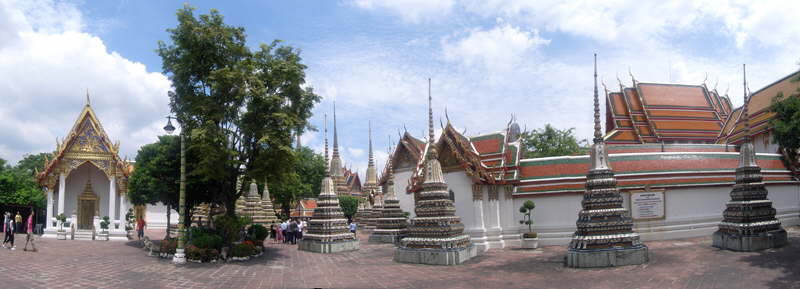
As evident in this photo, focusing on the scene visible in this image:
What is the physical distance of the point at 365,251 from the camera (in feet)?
74.4

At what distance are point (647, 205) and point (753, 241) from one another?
21.7 feet

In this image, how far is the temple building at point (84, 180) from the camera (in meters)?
27.9

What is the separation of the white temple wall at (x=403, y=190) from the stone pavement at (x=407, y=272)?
10505 mm

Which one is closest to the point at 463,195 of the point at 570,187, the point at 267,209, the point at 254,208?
the point at 570,187

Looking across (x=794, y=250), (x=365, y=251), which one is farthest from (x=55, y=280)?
(x=794, y=250)

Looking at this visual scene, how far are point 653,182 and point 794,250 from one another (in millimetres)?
7264

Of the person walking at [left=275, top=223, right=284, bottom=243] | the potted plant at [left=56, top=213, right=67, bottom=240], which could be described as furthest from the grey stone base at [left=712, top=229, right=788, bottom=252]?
the potted plant at [left=56, top=213, right=67, bottom=240]

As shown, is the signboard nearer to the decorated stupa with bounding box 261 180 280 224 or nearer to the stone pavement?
the stone pavement

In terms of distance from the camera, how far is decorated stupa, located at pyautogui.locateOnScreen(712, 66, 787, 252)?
15.4 meters

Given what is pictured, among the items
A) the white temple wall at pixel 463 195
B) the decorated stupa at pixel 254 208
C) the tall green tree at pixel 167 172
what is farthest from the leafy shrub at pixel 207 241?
the decorated stupa at pixel 254 208

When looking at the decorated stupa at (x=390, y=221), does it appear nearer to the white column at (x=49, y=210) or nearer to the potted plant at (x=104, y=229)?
the potted plant at (x=104, y=229)

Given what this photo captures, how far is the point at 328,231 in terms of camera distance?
22.6 metres

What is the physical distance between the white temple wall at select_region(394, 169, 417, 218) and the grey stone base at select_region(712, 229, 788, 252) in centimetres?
1616

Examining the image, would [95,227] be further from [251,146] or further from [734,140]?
[734,140]
